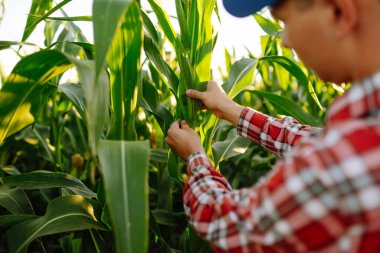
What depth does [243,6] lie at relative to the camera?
73 centimetres

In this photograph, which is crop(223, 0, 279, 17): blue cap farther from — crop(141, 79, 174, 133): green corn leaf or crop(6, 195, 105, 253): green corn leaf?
crop(6, 195, 105, 253): green corn leaf

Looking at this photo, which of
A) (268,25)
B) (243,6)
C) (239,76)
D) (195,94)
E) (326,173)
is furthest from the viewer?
(268,25)

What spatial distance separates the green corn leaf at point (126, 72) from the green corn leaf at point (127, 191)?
0.48ft

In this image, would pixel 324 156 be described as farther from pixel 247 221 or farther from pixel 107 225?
pixel 107 225

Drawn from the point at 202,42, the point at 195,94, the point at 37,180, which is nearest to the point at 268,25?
the point at 202,42

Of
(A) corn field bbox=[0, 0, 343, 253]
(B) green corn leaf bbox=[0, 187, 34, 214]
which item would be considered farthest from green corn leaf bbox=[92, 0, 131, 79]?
(B) green corn leaf bbox=[0, 187, 34, 214]

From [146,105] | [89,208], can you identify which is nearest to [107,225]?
[89,208]

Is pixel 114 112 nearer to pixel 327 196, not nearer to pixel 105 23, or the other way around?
pixel 105 23

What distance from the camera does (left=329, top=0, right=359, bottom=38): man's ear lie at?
1.77 feet

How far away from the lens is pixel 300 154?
20.7 inches

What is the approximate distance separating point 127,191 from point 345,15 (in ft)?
1.16

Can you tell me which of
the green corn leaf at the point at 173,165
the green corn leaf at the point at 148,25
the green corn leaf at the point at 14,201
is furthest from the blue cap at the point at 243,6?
the green corn leaf at the point at 14,201

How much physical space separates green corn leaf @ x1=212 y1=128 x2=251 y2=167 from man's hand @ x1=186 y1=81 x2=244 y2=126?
15cm

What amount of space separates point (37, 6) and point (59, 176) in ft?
1.52
